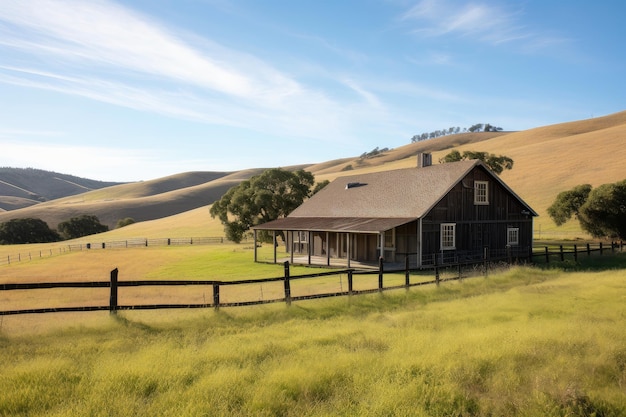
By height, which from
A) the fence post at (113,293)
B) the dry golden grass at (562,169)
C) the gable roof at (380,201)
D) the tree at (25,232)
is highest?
the dry golden grass at (562,169)

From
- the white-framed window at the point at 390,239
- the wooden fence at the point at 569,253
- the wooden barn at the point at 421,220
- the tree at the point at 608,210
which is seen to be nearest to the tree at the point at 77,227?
the wooden barn at the point at 421,220

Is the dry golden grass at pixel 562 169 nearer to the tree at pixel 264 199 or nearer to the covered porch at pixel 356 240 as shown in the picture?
the tree at pixel 264 199

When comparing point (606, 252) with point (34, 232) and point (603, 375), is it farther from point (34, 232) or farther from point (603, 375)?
point (34, 232)

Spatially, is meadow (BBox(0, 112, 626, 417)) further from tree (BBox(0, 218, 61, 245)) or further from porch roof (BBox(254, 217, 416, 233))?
tree (BBox(0, 218, 61, 245))

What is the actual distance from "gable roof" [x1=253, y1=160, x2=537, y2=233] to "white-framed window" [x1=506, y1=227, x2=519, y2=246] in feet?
7.01

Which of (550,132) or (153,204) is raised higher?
(550,132)

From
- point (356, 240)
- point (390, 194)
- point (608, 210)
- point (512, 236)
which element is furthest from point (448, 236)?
point (608, 210)

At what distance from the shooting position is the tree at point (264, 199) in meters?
48.9

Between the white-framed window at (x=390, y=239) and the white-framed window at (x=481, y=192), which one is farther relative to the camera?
the white-framed window at (x=481, y=192)

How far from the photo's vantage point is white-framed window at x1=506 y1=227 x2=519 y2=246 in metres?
34.8

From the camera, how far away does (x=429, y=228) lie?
29.7 meters

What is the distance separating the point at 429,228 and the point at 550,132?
128314mm

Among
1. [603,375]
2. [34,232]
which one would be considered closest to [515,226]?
[603,375]

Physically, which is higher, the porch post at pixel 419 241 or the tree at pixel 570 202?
the tree at pixel 570 202
